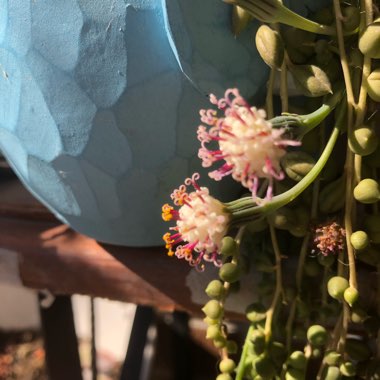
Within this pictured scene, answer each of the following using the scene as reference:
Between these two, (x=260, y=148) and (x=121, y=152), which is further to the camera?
(x=121, y=152)

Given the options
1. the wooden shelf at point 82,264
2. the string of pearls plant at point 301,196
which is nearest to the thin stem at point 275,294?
the string of pearls plant at point 301,196

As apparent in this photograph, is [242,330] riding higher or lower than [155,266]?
lower

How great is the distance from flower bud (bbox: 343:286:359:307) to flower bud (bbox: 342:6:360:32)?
4.8 inches

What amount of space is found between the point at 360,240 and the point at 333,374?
0.08 m

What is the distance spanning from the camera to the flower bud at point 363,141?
0.29 metres

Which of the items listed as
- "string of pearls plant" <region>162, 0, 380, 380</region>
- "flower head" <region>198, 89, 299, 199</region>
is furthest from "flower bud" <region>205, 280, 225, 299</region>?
"flower head" <region>198, 89, 299, 199</region>

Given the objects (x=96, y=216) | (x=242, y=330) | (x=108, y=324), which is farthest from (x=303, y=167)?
(x=108, y=324)

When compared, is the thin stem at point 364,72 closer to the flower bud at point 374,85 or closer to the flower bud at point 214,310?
the flower bud at point 374,85

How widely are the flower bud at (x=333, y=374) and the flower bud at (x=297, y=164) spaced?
105mm

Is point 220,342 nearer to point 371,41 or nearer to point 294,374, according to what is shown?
point 294,374

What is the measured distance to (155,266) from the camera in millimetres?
460

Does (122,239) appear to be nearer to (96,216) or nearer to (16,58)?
(96,216)

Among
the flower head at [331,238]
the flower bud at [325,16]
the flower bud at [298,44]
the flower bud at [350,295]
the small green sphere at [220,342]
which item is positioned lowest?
the small green sphere at [220,342]

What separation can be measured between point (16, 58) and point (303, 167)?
167mm
